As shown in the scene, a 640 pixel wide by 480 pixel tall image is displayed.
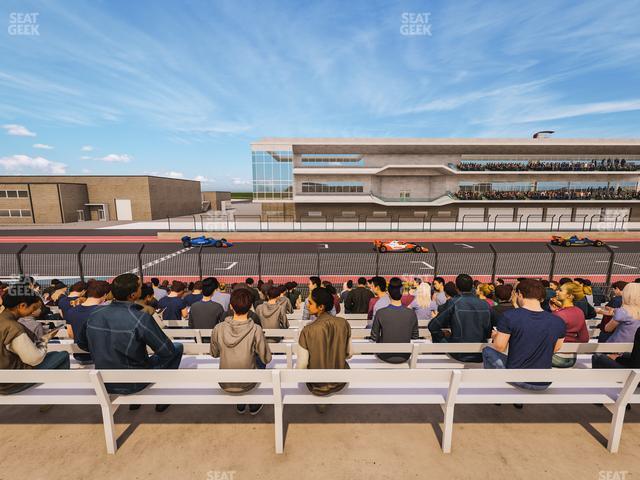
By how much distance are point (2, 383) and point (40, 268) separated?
60.8 feet

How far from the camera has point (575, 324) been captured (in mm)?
3938

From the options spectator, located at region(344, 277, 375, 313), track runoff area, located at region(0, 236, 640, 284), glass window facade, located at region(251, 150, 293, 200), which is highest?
glass window facade, located at region(251, 150, 293, 200)

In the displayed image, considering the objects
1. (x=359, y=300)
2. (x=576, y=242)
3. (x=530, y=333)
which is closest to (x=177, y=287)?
(x=359, y=300)

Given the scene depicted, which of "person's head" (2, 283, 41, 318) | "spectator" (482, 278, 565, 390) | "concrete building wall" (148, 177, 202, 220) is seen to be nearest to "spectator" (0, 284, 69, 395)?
"person's head" (2, 283, 41, 318)

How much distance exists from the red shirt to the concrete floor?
2.88 feet

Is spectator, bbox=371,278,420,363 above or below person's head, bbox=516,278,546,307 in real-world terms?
below

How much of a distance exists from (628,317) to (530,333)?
1.96 m

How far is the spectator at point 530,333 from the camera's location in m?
3.08

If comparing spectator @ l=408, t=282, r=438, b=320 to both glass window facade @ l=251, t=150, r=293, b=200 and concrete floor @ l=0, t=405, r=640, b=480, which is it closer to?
concrete floor @ l=0, t=405, r=640, b=480

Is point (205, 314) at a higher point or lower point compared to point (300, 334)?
lower

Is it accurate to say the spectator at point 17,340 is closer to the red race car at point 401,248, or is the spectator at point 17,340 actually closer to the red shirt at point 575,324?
the red shirt at point 575,324

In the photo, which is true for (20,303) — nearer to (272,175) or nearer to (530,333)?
(530,333)

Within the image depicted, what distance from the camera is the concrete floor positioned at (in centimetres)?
282

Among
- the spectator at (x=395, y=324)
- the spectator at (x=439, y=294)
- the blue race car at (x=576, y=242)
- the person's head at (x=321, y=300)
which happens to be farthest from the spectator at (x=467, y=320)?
the blue race car at (x=576, y=242)
